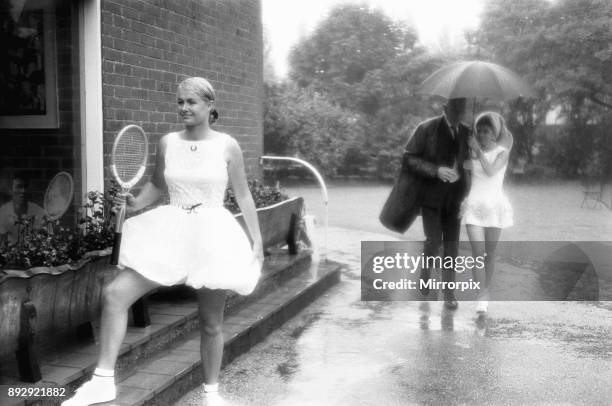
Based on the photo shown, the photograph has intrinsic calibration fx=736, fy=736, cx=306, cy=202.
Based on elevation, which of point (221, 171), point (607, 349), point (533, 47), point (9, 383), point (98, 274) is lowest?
point (607, 349)

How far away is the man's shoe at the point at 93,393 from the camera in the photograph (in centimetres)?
352

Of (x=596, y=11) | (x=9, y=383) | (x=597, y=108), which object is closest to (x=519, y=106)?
(x=597, y=108)

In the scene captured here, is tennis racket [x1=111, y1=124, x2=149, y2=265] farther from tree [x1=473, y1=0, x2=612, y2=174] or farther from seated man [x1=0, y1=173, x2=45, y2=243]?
tree [x1=473, y1=0, x2=612, y2=174]

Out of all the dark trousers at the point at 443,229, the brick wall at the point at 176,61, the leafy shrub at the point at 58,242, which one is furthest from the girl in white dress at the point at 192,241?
the dark trousers at the point at 443,229

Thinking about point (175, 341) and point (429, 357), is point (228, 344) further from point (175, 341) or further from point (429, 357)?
point (429, 357)

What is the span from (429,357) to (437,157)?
6.42ft

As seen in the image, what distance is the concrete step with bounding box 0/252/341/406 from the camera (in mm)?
4160

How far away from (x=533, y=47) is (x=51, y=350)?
19768 millimetres

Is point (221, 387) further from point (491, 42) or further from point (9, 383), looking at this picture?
point (491, 42)

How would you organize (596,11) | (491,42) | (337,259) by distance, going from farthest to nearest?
(491,42) → (596,11) → (337,259)

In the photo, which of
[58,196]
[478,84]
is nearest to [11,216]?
[58,196]

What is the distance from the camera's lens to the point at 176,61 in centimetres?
728

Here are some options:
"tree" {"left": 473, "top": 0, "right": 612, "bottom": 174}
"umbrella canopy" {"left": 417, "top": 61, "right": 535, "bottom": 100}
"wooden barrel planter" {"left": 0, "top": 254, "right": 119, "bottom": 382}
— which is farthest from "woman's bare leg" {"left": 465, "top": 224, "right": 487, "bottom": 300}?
"tree" {"left": 473, "top": 0, "right": 612, "bottom": 174}

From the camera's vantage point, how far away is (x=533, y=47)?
21578 mm
